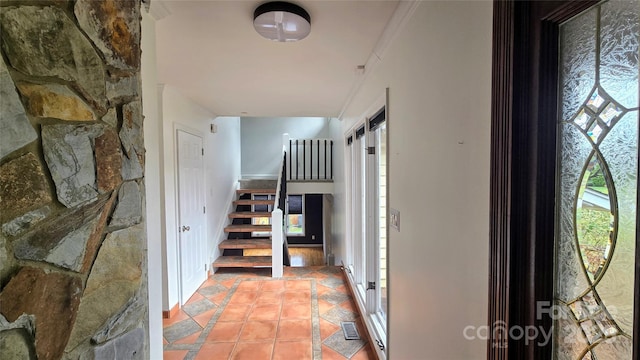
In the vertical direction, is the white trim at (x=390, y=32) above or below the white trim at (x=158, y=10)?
below

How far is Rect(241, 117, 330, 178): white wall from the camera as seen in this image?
23.6 feet

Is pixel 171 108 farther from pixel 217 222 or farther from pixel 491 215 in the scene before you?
pixel 491 215

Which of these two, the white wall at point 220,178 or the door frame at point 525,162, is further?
the white wall at point 220,178

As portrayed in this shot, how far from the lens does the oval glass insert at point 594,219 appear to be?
1.94 feet

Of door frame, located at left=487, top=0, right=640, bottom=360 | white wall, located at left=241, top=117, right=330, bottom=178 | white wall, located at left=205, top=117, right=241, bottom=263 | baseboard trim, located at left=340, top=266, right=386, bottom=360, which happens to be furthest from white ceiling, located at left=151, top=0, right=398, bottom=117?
white wall, located at left=241, top=117, right=330, bottom=178

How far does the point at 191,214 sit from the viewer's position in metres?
3.50

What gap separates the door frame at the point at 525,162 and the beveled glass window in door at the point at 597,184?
0.02 meters

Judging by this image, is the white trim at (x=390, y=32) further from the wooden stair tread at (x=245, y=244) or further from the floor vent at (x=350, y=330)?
the wooden stair tread at (x=245, y=244)

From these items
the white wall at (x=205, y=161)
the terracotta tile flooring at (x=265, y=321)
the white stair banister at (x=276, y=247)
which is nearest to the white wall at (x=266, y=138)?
the white wall at (x=205, y=161)

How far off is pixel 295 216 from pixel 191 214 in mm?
5619

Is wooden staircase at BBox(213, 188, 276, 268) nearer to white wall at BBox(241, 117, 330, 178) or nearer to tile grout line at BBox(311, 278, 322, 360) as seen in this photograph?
tile grout line at BBox(311, 278, 322, 360)

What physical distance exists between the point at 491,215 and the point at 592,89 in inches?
14.3

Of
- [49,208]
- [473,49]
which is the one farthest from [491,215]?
[49,208]

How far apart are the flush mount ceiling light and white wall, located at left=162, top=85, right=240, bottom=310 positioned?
176 centimetres
